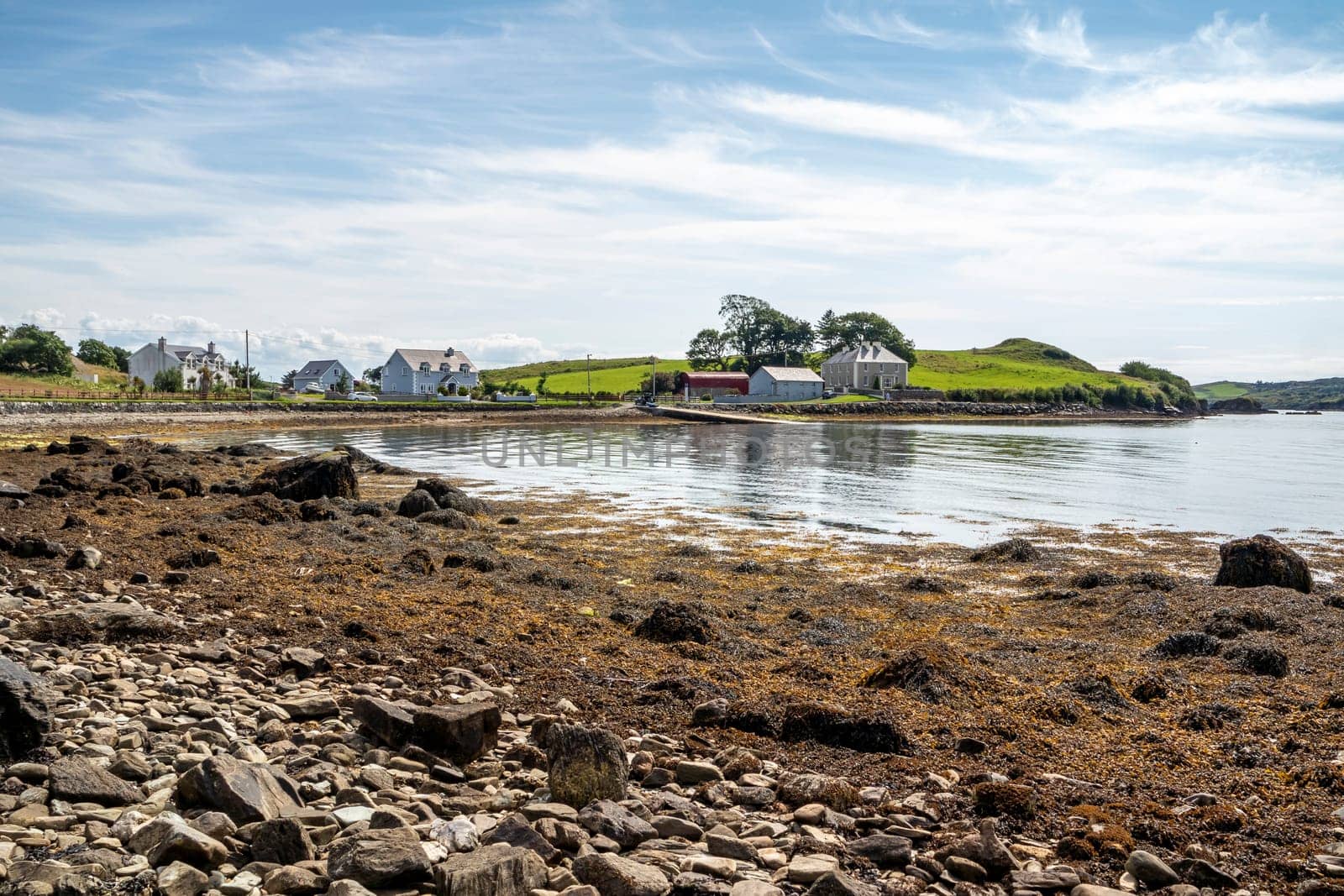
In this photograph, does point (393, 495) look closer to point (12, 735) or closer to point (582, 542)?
point (582, 542)

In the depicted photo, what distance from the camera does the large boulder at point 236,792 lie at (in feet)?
19.0

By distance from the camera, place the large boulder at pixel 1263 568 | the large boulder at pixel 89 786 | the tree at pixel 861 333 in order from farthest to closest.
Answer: the tree at pixel 861 333 < the large boulder at pixel 1263 568 < the large boulder at pixel 89 786

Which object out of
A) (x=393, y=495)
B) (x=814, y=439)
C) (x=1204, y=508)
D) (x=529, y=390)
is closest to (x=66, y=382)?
(x=529, y=390)

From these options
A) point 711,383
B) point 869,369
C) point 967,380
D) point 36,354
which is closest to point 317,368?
point 36,354

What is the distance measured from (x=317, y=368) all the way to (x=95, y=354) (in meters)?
33.8

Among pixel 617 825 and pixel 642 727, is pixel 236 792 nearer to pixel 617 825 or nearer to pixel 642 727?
pixel 617 825

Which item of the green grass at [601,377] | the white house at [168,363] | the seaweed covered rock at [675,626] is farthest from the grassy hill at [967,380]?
the seaweed covered rock at [675,626]

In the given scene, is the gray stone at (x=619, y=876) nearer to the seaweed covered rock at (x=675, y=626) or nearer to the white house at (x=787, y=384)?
the seaweed covered rock at (x=675, y=626)

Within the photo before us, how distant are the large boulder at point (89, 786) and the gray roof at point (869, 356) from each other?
15537cm

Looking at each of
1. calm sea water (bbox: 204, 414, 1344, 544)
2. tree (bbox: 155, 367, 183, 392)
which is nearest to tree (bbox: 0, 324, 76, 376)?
tree (bbox: 155, 367, 183, 392)

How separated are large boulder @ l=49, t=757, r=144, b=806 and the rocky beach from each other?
3 centimetres

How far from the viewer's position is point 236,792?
19.1 feet

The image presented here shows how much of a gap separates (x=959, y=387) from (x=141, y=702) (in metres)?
167

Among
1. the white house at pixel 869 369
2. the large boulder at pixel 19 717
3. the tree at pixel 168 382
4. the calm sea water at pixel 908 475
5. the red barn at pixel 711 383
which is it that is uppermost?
the white house at pixel 869 369
